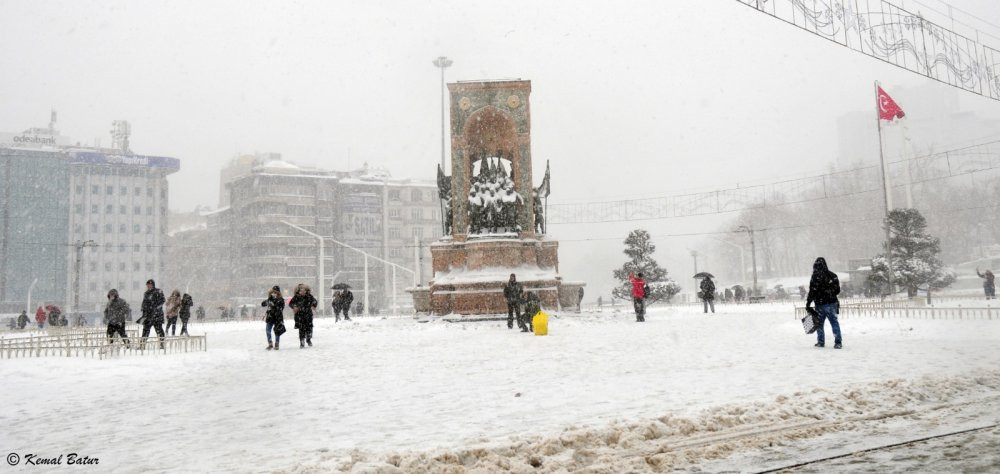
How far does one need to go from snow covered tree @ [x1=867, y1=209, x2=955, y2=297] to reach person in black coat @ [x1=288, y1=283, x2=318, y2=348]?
2657 centimetres

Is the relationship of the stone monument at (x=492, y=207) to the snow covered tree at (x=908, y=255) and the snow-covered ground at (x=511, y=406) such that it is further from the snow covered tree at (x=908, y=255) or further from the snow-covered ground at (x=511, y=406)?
the snow covered tree at (x=908, y=255)

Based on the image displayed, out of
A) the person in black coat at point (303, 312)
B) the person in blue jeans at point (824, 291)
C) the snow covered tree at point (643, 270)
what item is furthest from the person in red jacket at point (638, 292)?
the snow covered tree at point (643, 270)

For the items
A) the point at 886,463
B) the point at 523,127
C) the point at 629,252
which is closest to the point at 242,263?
the point at 629,252

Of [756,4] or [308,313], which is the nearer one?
[756,4]

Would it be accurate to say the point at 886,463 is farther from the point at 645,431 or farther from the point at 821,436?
the point at 645,431

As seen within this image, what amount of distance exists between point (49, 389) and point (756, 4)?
41.5ft

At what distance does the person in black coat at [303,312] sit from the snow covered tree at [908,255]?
26568mm

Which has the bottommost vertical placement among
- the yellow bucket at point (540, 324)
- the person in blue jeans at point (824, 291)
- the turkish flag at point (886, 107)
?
the yellow bucket at point (540, 324)

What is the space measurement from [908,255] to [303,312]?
29622 millimetres

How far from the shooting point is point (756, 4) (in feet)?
41.9

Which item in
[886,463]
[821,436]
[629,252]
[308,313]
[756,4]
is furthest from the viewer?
[629,252]

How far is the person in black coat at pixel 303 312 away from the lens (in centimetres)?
1546

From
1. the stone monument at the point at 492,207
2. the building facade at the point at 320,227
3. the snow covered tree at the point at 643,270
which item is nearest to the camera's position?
the stone monument at the point at 492,207

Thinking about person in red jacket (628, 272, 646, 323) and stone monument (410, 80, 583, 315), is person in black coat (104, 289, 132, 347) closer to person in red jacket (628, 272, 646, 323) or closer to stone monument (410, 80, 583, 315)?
stone monument (410, 80, 583, 315)
